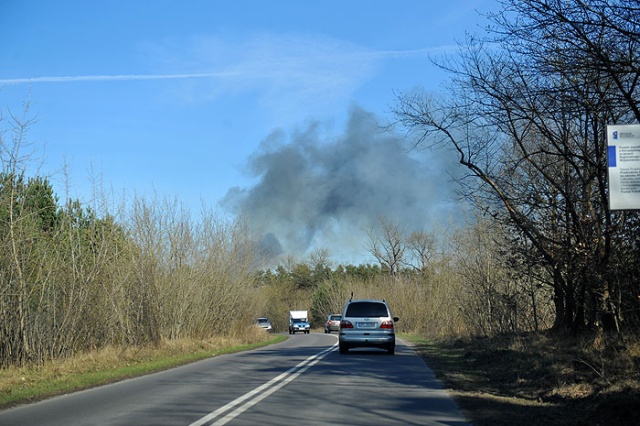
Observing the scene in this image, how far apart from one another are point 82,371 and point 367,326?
10.3 meters

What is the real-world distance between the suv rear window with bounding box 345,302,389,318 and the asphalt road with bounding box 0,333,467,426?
583cm

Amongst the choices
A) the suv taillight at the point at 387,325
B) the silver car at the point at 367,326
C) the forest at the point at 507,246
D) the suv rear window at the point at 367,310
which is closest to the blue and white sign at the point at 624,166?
the forest at the point at 507,246

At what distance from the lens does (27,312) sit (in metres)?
17.9

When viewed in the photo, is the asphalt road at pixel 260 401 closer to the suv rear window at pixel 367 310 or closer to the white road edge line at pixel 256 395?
the white road edge line at pixel 256 395

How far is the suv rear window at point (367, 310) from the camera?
24.1 metres

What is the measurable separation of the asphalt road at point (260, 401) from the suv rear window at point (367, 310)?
5833 mm

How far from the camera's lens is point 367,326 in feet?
78.4

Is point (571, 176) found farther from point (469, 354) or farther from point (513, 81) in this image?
point (469, 354)

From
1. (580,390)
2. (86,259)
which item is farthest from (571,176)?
(86,259)

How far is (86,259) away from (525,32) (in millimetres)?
14744

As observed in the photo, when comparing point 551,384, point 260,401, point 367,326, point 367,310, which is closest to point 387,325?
point 367,326

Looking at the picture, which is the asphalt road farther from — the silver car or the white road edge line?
the silver car

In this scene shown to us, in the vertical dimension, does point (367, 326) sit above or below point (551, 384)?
above

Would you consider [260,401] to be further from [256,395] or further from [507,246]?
[507,246]
